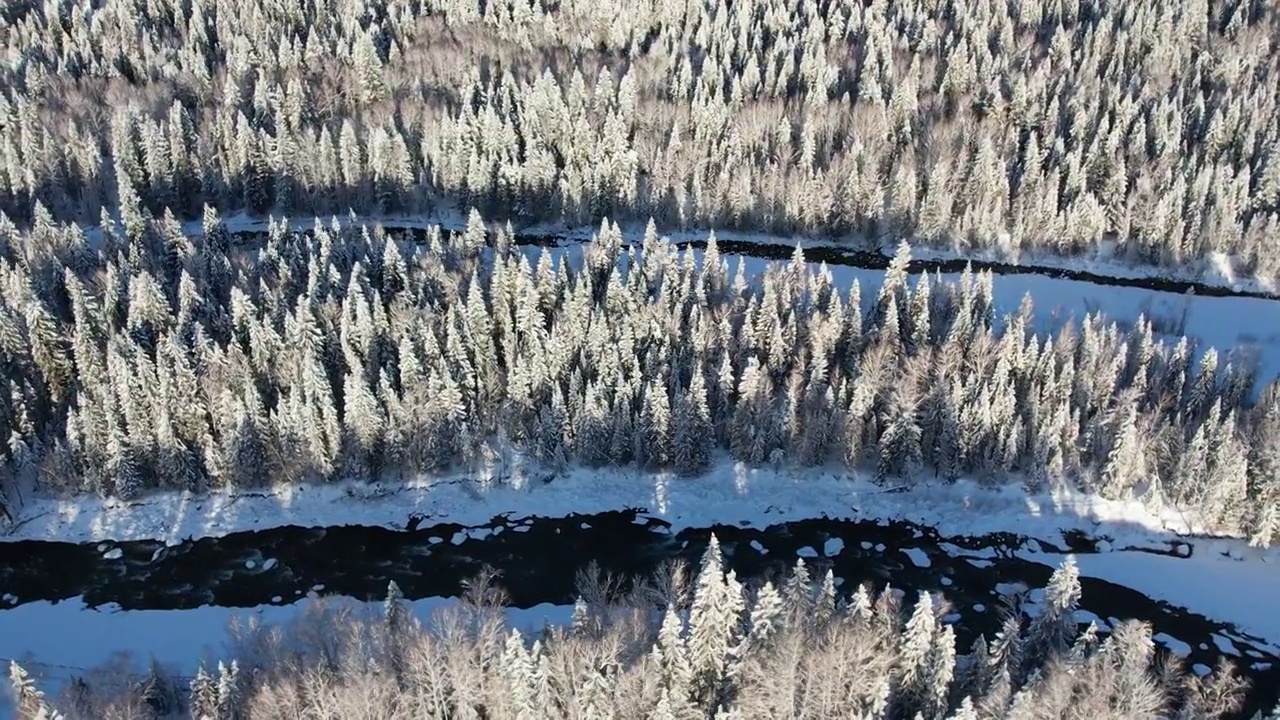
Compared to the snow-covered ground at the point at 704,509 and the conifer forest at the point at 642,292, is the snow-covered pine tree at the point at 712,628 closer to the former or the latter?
the conifer forest at the point at 642,292

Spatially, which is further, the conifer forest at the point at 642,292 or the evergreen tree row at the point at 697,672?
the conifer forest at the point at 642,292

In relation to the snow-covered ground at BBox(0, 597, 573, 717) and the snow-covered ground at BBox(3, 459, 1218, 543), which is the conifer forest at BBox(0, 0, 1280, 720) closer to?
the snow-covered ground at BBox(3, 459, 1218, 543)

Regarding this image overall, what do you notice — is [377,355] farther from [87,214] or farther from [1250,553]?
[1250,553]

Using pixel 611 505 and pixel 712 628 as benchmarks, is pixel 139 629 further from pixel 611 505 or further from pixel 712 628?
pixel 712 628

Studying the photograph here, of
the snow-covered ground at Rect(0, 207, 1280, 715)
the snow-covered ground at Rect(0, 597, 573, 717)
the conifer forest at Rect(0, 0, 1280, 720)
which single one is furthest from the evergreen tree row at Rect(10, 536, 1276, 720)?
the snow-covered ground at Rect(0, 207, 1280, 715)

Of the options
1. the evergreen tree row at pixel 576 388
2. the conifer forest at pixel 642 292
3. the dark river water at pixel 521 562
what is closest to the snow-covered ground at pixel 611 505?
the dark river water at pixel 521 562

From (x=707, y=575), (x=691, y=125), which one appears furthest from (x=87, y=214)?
(x=707, y=575)
